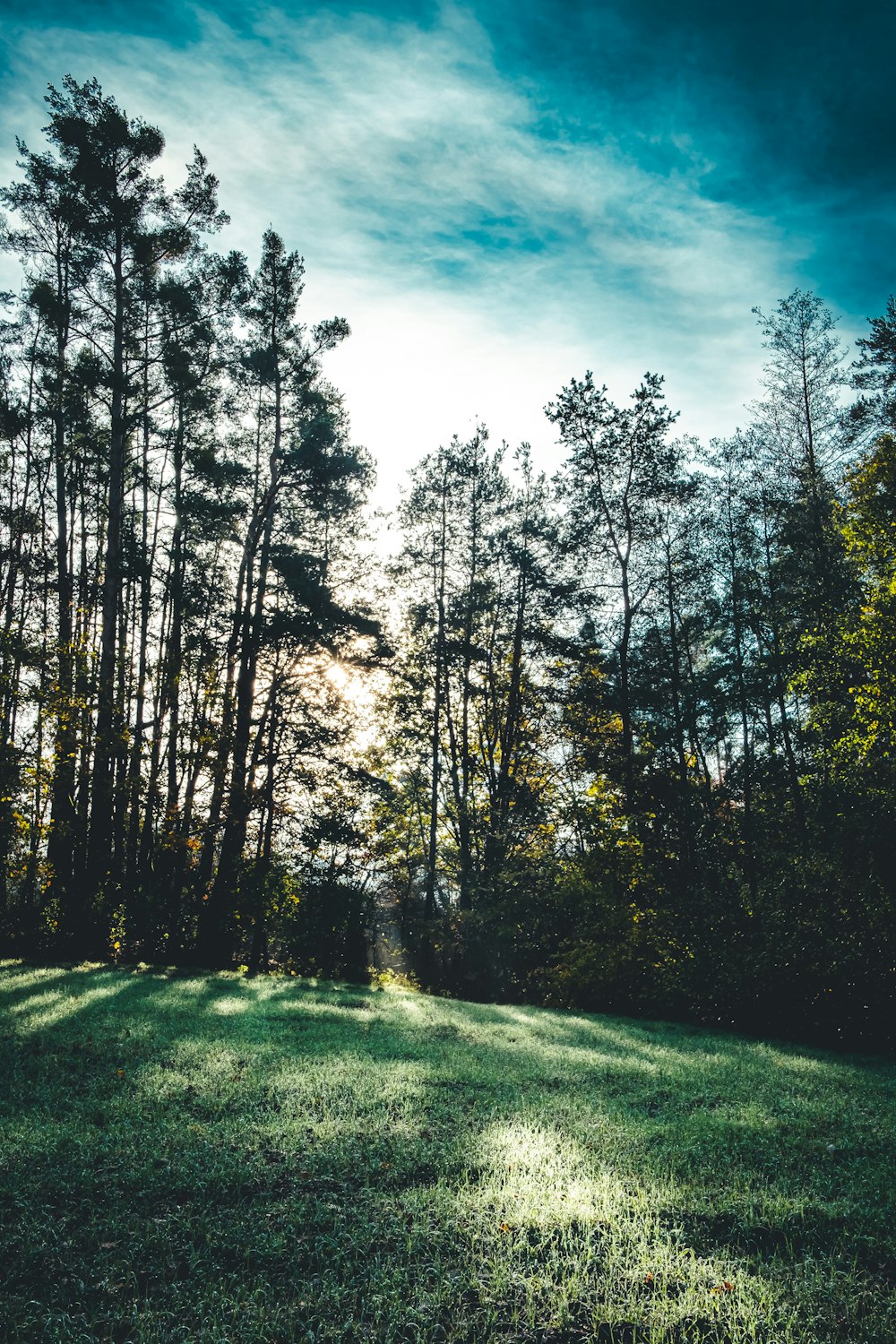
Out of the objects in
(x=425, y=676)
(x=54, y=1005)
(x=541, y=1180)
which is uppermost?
(x=425, y=676)

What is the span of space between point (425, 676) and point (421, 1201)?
20.6 meters

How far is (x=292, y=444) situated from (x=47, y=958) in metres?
14.4

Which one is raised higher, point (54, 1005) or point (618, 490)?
point (618, 490)

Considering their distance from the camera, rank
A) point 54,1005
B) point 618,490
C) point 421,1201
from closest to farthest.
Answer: point 421,1201 < point 54,1005 < point 618,490

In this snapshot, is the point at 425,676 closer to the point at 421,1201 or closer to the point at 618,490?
the point at 618,490

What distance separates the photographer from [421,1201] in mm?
3410

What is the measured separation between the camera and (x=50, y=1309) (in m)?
2.53

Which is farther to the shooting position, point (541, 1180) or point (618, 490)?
point (618, 490)

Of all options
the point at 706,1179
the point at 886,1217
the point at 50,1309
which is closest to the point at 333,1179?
the point at 50,1309

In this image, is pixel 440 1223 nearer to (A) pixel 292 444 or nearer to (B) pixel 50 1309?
(B) pixel 50 1309

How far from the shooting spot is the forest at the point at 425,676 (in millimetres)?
13531

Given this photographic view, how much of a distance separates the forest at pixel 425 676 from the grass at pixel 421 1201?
7346mm

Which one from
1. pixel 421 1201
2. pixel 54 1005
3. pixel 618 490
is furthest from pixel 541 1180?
pixel 618 490

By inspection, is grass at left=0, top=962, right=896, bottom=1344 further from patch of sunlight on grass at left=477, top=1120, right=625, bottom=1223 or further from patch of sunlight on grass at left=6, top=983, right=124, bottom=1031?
patch of sunlight on grass at left=6, top=983, right=124, bottom=1031
